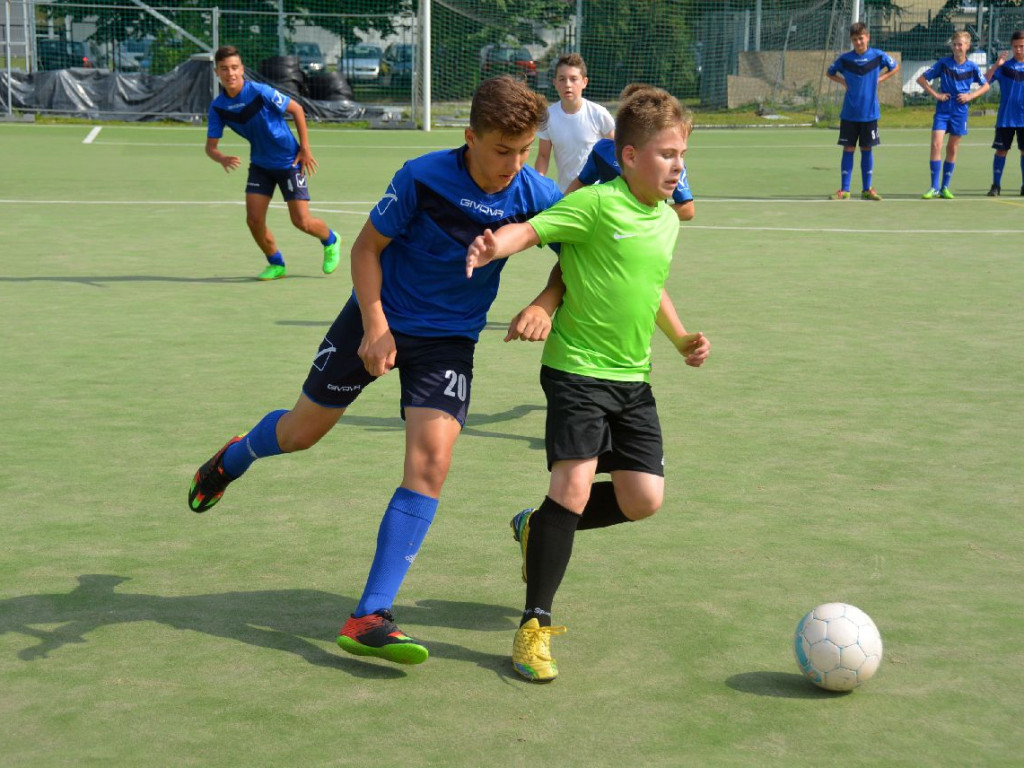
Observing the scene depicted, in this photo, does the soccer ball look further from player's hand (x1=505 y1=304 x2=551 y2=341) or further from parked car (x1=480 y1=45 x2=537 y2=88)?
parked car (x1=480 y1=45 x2=537 y2=88)

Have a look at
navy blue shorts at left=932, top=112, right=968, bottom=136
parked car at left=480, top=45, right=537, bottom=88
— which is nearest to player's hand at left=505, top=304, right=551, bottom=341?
navy blue shorts at left=932, top=112, right=968, bottom=136

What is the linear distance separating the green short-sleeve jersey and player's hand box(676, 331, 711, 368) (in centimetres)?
17

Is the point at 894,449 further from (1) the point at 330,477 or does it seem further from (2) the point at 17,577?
(2) the point at 17,577

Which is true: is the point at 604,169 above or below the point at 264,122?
above

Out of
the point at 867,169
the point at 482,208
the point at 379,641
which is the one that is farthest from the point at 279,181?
the point at 867,169

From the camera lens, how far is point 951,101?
61.3 feet

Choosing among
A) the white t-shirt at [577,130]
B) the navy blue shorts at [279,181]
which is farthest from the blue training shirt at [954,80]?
the white t-shirt at [577,130]

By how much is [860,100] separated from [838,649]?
50.7ft

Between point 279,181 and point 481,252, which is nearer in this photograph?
point 481,252

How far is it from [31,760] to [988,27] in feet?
118

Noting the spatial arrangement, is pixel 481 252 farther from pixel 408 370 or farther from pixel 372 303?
pixel 408 370

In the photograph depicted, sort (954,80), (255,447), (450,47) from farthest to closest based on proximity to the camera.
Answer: (450,47) < (954,80) < (255,447)

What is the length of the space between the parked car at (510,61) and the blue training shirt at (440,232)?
89.1 feet

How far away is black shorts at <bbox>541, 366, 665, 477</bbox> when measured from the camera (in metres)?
4.31
